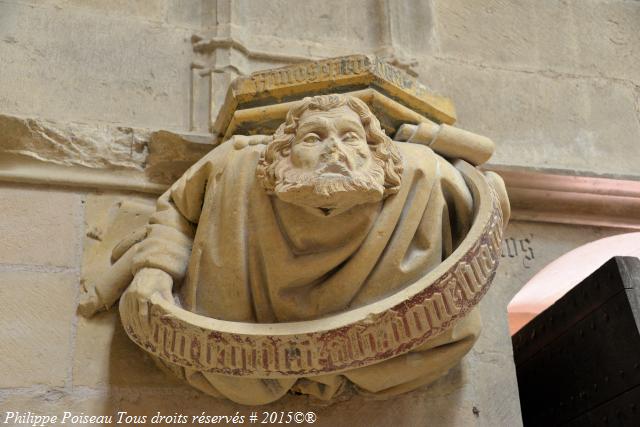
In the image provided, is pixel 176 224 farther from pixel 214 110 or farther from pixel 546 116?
pixel 546 116

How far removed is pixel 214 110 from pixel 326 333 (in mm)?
875

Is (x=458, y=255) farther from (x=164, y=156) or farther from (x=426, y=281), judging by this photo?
(x=164, y=156)

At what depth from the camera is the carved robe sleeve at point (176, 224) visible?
182 cm

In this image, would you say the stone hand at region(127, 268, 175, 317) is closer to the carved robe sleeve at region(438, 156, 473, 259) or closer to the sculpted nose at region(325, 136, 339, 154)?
the sculpted nose at region(325, 136, 339, 154)

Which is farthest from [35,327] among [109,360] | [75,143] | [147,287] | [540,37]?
[540,37]

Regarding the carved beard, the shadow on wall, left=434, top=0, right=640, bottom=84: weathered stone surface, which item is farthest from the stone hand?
left=434, top=0, right=640, bottom=84: weathered stone surface

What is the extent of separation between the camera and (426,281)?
1651 millimetres

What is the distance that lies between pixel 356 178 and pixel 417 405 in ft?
1.97

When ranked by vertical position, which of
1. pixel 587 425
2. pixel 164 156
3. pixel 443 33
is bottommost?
pixel 587 425

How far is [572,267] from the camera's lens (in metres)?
2.71

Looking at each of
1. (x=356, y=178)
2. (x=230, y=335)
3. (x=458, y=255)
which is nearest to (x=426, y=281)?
(x=458, y=255)

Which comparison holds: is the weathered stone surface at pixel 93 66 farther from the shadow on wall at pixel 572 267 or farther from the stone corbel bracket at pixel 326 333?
the shadow on wall at pixel 572 267

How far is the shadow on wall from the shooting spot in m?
2.55

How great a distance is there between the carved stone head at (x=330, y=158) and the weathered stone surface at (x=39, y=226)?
54 centimetres
